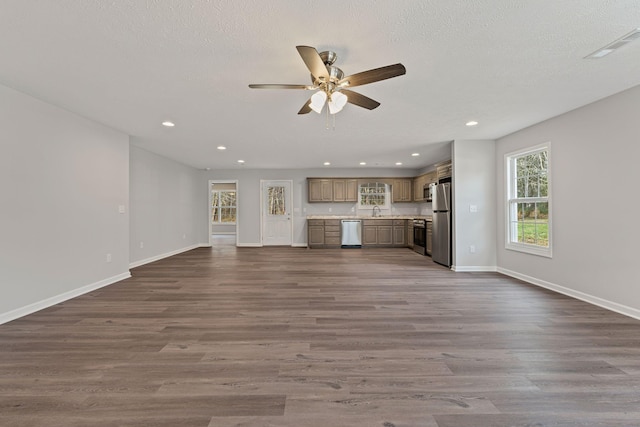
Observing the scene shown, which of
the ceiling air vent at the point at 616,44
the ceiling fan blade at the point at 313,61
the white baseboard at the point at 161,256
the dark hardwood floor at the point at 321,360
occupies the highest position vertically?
the ceiling air vent at the point at 616,44

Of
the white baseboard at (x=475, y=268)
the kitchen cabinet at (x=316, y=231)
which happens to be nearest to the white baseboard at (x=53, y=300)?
the kitchen cabinet at (x=316, y=231)

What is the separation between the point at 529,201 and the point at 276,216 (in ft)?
20.8

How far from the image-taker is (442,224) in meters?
5.38

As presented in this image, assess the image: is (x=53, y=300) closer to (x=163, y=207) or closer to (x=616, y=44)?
(x=163, y=207)

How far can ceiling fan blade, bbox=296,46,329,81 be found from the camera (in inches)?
68.6

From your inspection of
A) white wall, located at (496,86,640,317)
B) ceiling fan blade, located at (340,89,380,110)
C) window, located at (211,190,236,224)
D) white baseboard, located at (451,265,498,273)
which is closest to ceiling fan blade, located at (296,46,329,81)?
ceiling fan blade, located at (340,89,380,110)

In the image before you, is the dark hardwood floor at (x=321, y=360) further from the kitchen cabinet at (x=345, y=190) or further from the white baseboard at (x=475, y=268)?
the kitchen cabinet at (x=345, y=190)

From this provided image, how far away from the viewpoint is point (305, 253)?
711 centimetres

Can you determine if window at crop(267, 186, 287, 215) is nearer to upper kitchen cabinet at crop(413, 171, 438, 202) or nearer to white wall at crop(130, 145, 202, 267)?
white wall at crop(130, 145, 202, 267)

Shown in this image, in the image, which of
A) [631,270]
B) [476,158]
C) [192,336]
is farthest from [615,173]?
[192,336]

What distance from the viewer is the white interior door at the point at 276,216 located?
8.41 meters

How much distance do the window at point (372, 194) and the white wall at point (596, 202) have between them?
4562 millimetres

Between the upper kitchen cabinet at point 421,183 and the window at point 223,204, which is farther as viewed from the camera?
the window at point 223,204

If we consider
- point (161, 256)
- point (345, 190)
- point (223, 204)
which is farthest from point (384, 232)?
point (223, 204)
